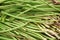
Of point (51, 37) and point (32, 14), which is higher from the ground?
point (32, 14)

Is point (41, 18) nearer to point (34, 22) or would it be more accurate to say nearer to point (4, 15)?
point (34, 22)

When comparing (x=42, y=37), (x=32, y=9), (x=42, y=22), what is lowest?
(x=42, y=37)

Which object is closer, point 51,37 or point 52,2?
point 51,37

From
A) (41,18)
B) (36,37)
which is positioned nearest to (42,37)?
(36,37)

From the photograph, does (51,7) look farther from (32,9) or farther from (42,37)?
(42,37)

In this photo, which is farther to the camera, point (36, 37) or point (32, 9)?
point (32, 9)

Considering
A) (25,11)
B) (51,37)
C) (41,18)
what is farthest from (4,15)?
(51,37)
